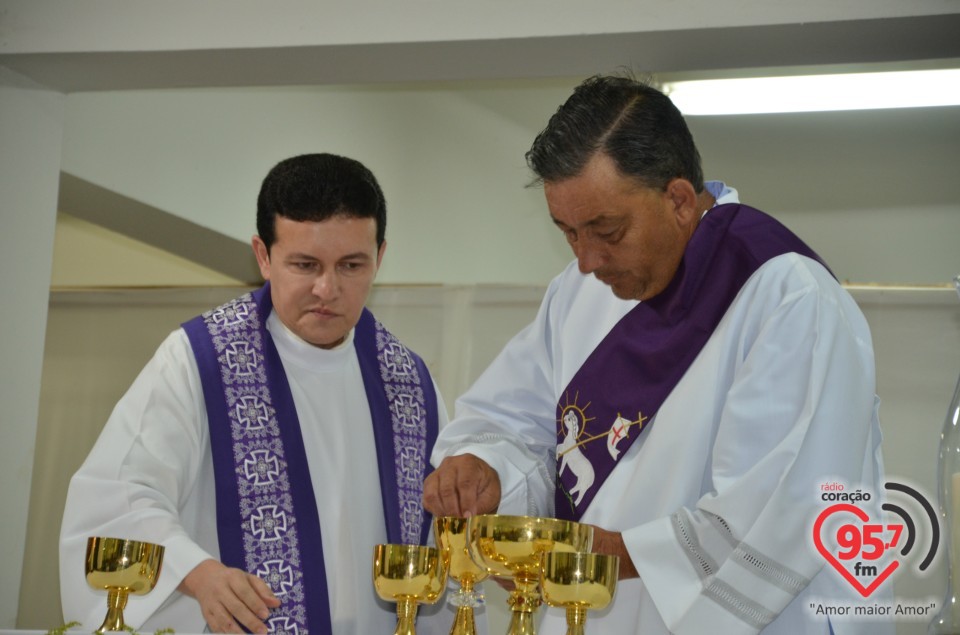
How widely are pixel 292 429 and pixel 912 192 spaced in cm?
470

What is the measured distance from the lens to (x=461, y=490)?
8.72 ft

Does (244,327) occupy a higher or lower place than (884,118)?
lower

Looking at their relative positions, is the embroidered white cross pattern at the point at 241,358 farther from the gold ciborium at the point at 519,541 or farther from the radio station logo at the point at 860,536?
the radio station logo at the point at 860,536

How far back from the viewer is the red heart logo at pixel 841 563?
2.34 metres

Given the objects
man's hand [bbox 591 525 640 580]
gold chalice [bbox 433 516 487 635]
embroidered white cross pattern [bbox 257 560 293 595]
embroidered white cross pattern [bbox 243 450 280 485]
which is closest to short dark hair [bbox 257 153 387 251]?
embroidered white cross pattern [bbox 243 450 280 485]

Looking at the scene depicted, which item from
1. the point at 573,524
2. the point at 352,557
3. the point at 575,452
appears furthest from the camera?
the point at 352,557

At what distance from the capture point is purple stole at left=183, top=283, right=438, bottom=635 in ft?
10.8

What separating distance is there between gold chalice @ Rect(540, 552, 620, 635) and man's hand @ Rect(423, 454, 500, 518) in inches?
27.1

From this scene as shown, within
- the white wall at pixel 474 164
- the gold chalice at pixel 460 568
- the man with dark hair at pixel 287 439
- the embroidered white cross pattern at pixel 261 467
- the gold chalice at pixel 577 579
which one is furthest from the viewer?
the white wall at pixel 474 164

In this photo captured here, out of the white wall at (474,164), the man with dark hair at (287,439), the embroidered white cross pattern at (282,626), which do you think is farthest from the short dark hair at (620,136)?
the white wall at (474,164)

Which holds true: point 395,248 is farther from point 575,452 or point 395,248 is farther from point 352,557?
point 575,452

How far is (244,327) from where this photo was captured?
11.8 ft

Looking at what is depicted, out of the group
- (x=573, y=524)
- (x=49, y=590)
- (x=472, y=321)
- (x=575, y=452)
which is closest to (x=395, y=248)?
(x=472, y=321)

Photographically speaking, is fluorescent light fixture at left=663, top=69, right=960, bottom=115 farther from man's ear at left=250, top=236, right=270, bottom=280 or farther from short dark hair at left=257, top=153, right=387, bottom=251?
man's ear at left=250, top=236, right=270, bottom=280
